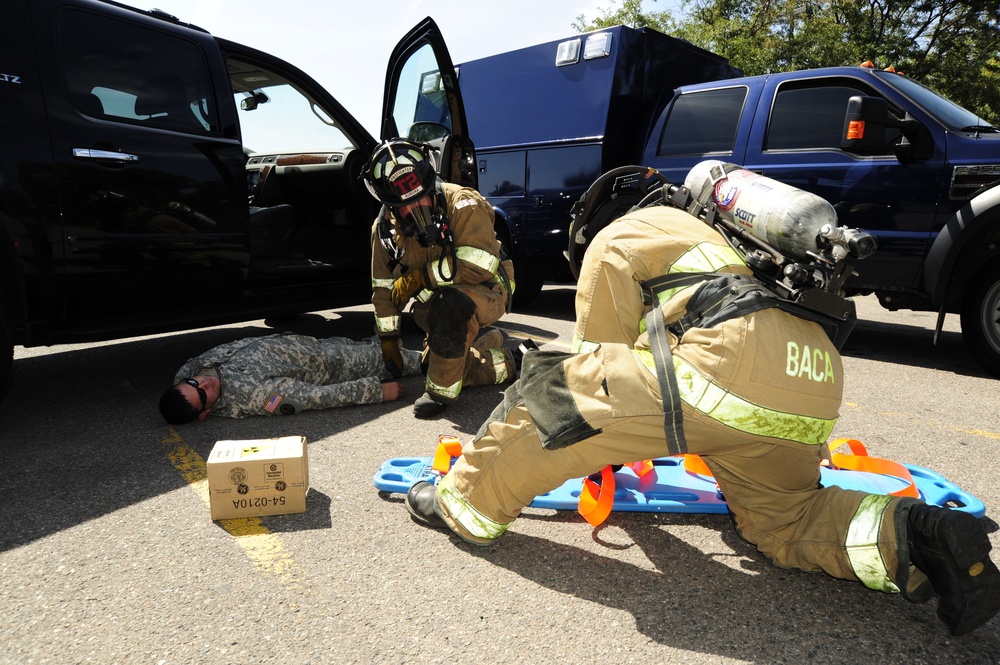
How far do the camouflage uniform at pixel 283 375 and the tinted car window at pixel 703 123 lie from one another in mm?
3461

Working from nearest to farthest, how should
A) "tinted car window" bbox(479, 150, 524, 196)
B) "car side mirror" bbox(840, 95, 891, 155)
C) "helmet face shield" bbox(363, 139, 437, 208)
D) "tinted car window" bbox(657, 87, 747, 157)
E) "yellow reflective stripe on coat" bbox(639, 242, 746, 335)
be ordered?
"yellow reflective stripe on coat" bbox(639, 242, 746, 335) < "helmet face shield" bbox(363, 139, 437, 208) < "car side mirror" bbox(840, 95, 891, 155) < "tinted car window" bbox(657, 87, 747, 157) < "tinted car window" bbox(479, 150, 524, 196)

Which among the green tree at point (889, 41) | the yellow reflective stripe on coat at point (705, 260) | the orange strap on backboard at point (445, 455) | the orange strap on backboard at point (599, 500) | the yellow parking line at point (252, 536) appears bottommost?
the yellow parking line at point (252, 536)

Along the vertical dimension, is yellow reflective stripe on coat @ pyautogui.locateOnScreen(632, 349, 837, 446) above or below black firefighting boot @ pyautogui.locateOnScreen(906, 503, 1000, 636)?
above

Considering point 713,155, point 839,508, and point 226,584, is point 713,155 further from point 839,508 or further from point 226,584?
point 226,584

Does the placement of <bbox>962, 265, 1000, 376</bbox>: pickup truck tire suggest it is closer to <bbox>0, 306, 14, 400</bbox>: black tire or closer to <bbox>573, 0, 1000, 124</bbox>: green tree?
<bbox>0, 306, 14, 400</bbox>: black tire

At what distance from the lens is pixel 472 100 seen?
7.51 m

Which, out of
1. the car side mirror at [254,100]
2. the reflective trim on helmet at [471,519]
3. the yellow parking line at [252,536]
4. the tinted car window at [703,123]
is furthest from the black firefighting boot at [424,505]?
Answer: the tinted car window at [703,123]

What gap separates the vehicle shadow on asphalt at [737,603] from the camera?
1.87m

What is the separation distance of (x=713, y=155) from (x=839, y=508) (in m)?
4.19

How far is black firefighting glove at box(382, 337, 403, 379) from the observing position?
4.18m

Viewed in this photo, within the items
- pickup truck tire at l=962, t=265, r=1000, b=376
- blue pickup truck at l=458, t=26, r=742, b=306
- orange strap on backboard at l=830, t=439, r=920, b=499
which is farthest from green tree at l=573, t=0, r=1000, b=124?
orange strap on backboard at l=830, t=439, r=920, b=499

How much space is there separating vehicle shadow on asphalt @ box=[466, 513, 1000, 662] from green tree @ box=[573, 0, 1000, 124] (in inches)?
635

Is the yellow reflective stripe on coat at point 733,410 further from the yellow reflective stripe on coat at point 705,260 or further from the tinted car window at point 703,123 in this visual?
the tinted car window at point 703,123

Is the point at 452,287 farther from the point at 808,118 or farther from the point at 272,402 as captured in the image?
the point at 808,118
